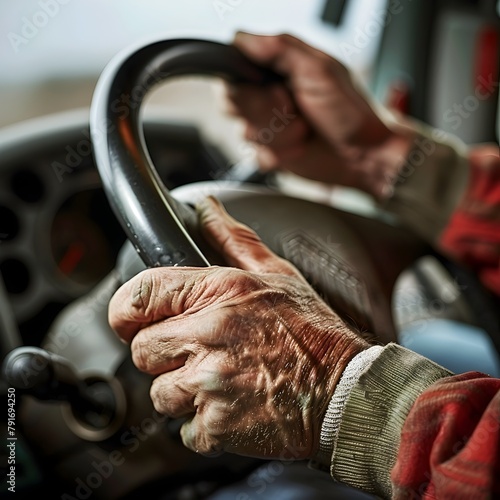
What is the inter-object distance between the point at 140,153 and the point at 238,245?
105 mm

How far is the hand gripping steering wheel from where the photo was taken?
482 mm

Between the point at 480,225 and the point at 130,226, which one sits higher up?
the point at 130,226

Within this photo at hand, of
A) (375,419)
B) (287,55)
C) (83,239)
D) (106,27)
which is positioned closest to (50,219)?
(83,239)

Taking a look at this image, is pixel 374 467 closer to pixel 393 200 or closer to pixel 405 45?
pixel 393 200

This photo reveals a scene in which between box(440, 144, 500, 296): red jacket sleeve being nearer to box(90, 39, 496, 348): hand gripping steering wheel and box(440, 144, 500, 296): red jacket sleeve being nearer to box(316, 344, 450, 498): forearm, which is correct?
box(90, 39, 496, 348): hand gripping steering wheel

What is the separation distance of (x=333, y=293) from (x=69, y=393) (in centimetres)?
22

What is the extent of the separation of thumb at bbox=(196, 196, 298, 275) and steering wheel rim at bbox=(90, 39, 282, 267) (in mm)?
14

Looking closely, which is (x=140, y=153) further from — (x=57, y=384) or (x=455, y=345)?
(x=455, y=345)

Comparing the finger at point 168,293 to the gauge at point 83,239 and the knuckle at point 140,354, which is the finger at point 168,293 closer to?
the knuckle at point 140,354

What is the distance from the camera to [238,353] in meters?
0.43

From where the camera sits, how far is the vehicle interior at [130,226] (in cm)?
53

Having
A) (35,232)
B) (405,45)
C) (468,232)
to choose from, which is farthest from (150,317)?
(405,45)

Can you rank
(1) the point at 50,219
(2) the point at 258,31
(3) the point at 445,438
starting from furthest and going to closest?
(1) the point at 50,219, (2) the point at 258,31, (3) the point at 445,438

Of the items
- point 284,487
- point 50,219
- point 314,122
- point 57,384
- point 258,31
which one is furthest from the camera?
point 314,122
